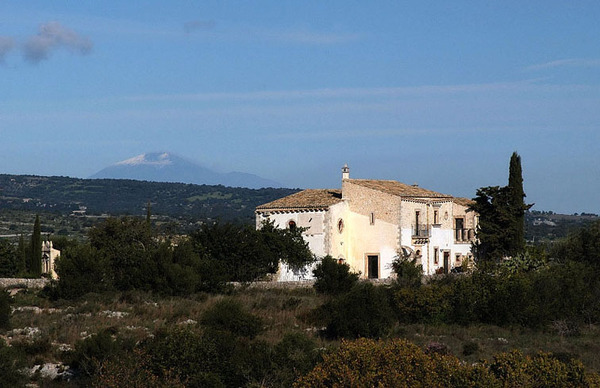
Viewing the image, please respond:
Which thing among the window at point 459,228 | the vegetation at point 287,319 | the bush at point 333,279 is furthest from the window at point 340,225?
the window at point 459,228

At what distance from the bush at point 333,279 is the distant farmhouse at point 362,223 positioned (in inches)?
206

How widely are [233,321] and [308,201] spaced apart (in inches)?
910

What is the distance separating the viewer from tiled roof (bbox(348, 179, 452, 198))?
51.9 m

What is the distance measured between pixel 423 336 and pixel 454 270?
24.5 metres

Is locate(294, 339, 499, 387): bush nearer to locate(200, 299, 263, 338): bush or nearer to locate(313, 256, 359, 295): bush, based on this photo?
locate(200, 299, 263, 338): bush

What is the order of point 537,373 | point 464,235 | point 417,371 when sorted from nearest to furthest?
point 417,371 < point 537,373 < point 464,235

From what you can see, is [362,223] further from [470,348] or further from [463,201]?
[470,348]

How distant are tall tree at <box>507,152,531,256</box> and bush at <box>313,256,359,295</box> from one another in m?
14.6

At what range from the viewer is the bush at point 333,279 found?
4288cm

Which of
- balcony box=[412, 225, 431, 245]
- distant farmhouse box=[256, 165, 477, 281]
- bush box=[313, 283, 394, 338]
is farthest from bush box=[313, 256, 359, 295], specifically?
bush box=[313, 283, 394, 338]

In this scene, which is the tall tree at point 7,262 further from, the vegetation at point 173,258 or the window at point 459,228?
the window at point 459,228

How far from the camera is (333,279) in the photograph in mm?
43406

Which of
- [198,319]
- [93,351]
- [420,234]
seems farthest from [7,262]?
[93,351]

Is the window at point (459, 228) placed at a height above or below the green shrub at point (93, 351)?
above
